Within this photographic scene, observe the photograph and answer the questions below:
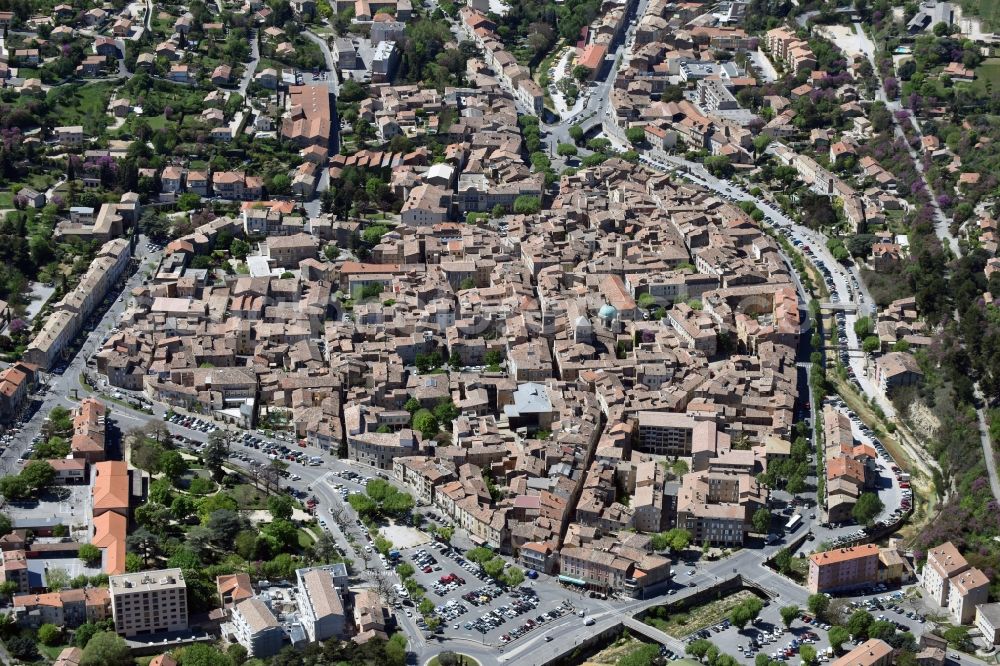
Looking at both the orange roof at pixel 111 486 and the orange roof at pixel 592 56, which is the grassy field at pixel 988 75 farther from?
the orange roof at pixel 111 486

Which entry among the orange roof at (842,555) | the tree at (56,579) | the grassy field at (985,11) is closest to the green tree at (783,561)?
the orange roof at (842,555)

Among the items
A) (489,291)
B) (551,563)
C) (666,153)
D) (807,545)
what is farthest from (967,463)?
(666,153)

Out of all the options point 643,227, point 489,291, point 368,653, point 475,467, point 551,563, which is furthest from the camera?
point 643,227

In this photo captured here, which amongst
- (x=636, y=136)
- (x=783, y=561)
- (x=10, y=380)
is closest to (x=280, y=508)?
(x=10, y=380)

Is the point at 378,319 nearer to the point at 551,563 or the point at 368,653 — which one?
the point at 551,563

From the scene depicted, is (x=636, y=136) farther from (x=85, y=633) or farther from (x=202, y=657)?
(x=85, y=633)

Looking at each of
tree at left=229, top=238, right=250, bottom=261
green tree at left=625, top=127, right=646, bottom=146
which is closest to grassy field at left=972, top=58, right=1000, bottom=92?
green tree at left=625, top=127, right=646, bottom=146

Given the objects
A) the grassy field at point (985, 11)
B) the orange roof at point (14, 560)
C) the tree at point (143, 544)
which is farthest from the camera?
the grassy field at point (985, 11)
